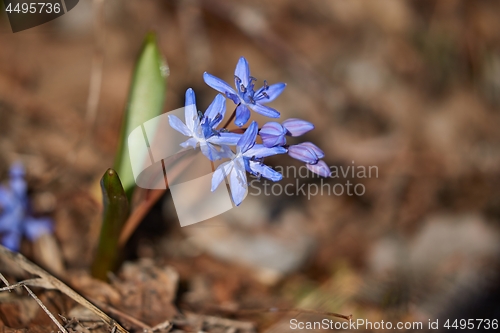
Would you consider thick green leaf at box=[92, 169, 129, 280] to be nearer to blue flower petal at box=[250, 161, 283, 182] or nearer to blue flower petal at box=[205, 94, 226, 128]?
blue flower petal at box=[205, 94, 226, 128]

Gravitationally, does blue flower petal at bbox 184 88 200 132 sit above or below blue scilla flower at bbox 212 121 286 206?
above

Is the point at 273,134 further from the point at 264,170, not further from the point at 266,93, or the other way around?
the point at 266,93

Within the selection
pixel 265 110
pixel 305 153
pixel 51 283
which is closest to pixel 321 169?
pixel 305 153

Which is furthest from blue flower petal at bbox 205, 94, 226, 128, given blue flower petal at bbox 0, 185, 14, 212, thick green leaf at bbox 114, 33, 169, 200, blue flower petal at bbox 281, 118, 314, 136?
blue flower petal at bbox 0, 185, 14, 212

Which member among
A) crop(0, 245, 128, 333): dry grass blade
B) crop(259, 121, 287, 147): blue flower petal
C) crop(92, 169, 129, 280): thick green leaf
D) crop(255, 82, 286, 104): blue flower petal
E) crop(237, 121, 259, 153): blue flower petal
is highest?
crop(255, 82, 286, 104): blue flower petal

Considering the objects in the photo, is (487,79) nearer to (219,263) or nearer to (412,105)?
(412,105)

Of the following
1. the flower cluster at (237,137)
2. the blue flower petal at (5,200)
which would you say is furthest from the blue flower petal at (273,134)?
the blue flower petal at (5,200)
